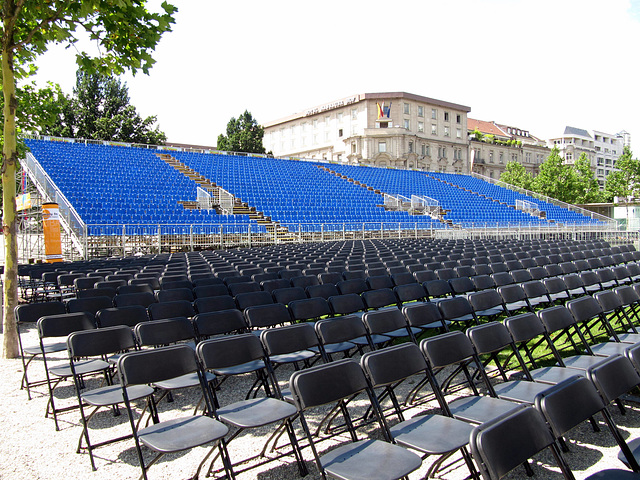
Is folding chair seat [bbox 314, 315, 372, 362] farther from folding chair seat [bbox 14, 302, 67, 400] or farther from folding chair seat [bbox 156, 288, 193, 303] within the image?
folding chair seat [bbox 14, 302, 67, 400]

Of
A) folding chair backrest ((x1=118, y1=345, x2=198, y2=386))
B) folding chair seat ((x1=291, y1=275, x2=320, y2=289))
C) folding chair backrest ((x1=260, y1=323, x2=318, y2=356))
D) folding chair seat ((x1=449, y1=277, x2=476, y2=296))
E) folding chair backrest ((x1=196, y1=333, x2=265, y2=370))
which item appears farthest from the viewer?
folding chair seat ((x1=291, y1=275, x2=320, y2=289))

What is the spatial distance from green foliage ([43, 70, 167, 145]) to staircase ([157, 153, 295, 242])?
18065 millimetres

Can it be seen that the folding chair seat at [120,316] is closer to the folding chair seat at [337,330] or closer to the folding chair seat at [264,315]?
the folding chair seat at [264,315]

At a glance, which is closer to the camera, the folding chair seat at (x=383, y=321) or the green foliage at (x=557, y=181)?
the folding chair seat at (x=383, y=321)

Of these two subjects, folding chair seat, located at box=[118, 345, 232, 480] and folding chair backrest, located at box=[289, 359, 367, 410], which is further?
folding chair backrest, located at box=[289, 359, 367, 410]

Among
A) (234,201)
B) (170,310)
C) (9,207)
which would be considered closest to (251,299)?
(170,310)

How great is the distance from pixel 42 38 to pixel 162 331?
432 centimetres

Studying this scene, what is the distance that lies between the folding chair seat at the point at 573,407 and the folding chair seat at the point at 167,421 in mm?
1796

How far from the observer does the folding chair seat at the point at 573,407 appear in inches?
91.0

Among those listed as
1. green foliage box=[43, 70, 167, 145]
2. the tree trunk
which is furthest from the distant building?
the tree trunk

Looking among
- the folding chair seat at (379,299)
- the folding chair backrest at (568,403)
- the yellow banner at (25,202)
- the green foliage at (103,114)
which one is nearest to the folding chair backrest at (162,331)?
the folding chair seat at (379,299)

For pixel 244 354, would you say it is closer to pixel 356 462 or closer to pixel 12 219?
pixel 356 462

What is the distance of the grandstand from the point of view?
17.0 metres

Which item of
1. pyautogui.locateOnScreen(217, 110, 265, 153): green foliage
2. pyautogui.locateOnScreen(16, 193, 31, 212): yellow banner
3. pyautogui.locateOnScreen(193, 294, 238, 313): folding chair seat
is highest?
pyautogui.locateOnScreen(217, 110, 265, 153): green foliage
